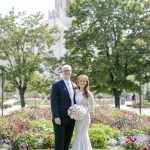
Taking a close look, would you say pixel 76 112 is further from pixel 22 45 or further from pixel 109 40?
pixel 22 45

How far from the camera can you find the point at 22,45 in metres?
30.0

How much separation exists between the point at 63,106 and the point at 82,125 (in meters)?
0.64

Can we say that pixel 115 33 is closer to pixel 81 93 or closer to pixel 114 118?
pixel 114 118

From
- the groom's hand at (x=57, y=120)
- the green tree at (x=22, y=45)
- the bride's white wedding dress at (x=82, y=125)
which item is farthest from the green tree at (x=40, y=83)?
the groom's hand at (x=57, y=120)

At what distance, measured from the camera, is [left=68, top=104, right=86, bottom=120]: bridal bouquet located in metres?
7.46

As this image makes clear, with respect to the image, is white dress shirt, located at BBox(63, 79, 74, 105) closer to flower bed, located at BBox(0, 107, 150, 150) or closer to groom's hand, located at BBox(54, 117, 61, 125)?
groom's hand, located at BBox(54, 117, 61, 125)

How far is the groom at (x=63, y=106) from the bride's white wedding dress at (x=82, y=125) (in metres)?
0.14

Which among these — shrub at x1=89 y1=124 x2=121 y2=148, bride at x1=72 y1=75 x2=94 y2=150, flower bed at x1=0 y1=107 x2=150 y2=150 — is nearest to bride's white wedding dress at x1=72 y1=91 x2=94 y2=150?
bride at x1=72 y1=75 x2=94 y2=150

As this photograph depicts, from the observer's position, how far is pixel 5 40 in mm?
29422

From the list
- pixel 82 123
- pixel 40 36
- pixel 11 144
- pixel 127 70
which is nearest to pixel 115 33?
pixel 127 70

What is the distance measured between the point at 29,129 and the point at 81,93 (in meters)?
5.21

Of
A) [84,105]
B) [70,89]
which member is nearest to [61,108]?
[70,89]

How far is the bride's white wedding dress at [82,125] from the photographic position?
25.6 ft

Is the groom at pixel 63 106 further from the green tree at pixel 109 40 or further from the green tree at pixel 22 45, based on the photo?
the green tree at pixel 22 45
